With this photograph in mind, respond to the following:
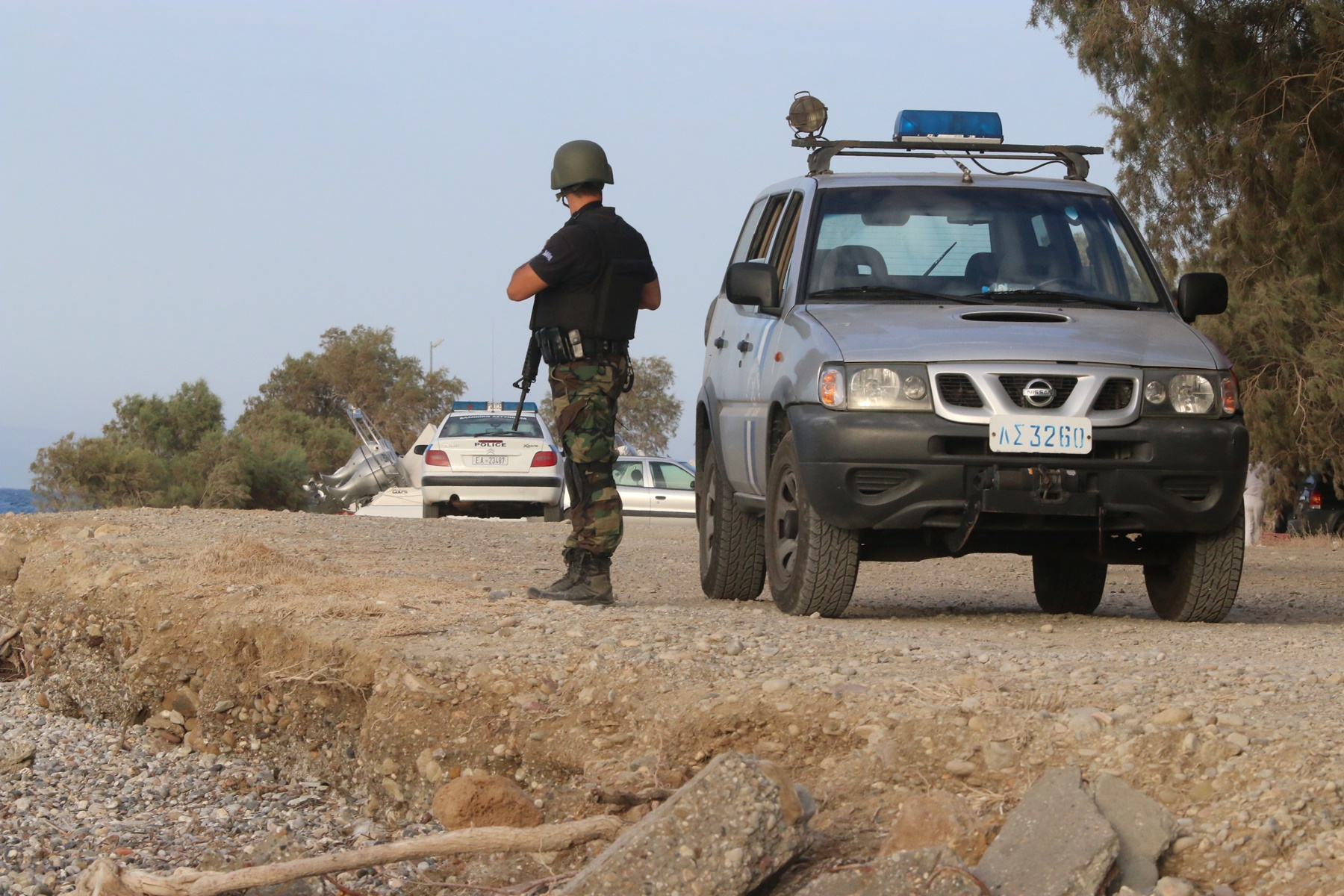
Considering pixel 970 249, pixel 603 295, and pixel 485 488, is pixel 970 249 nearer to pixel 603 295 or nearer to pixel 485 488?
pixel 603 295

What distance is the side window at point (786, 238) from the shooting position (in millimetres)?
7445

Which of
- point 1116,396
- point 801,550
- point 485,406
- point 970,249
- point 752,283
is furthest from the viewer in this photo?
point 485,406

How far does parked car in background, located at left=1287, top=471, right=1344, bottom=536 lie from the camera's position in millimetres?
25734

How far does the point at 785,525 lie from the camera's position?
22.4ft

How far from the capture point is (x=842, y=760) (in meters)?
4.28

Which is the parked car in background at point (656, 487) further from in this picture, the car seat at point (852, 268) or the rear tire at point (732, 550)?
the car seat at point (852, 268)

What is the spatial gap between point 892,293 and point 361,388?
62.8 m

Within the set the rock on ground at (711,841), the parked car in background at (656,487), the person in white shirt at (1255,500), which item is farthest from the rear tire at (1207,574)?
the parked car in background at (656,487)

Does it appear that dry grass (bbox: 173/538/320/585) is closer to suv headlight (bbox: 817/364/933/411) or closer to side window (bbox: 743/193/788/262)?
suv headlight (bbox: 817/364/933/411)

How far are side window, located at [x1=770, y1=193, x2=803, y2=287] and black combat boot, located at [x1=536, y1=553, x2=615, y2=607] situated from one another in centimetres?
165

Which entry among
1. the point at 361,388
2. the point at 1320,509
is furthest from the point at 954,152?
the point at 361,388

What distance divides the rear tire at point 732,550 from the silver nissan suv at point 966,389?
15mm

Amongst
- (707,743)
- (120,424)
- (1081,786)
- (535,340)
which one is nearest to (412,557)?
(535,340)

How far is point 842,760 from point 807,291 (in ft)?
10.4
